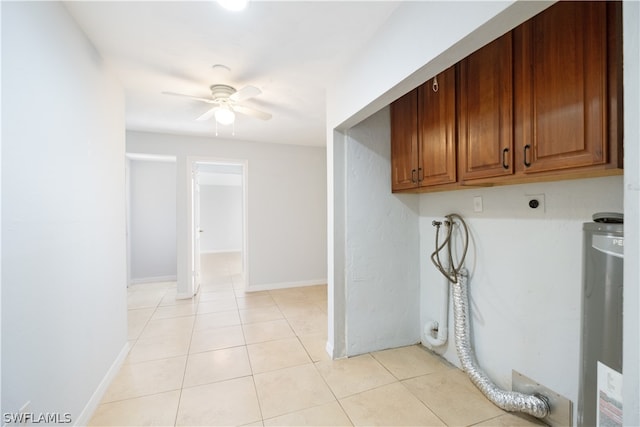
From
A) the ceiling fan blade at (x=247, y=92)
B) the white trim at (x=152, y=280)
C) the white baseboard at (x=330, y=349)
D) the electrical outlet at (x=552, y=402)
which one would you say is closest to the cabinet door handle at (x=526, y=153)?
the electrical outlet at (x=552, y=402)

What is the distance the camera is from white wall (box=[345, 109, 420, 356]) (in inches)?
91.0

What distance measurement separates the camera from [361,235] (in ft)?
7.68

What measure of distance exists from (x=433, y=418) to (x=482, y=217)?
1354 mm

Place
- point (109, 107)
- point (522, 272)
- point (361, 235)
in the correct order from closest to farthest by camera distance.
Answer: point (522, 272), point (109, 107), point (361, 235)

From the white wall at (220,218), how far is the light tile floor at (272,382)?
5673 mm

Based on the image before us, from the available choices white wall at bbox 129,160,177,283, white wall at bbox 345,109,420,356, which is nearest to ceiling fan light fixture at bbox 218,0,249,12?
white wall at bbox 345,109,420,356

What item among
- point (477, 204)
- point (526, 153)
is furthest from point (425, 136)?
point (526, 153)

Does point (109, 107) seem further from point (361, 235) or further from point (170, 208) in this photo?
point (170, 208)

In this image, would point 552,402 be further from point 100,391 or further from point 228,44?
point 228,44

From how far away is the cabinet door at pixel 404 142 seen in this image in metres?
2.13

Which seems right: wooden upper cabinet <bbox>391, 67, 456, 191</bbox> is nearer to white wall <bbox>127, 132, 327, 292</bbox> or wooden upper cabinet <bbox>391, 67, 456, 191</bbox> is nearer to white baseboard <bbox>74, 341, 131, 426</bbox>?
white wall <bbox>127, 132, 327, 292</bbox>

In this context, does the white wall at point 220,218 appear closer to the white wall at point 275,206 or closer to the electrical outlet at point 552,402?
the white wall at point 275,206

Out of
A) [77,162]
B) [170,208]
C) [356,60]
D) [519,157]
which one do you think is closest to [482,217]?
[519,157]

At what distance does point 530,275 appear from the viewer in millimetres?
1642
